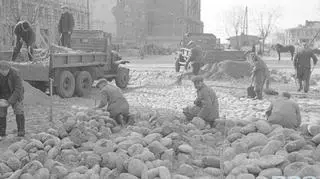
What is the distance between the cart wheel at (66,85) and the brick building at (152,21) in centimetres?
4543

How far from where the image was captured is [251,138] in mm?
6809

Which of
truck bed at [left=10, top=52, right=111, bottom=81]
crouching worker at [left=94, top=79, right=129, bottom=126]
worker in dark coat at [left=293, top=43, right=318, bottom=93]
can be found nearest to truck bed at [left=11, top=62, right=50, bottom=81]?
truck bed at [left=10, top=52, right=111, bottom=81]

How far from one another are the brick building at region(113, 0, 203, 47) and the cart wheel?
45.4m

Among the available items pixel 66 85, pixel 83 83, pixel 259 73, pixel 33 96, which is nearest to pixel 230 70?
pixel 259 73

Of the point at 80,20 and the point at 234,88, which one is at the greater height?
the point at 80,20

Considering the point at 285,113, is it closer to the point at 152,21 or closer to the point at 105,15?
the point at 105,15

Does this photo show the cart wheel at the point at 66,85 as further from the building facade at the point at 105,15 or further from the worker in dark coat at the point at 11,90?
the building facade at the point at 105,15

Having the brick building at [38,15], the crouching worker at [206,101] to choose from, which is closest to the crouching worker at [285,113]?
the crouching worker at [206,101]

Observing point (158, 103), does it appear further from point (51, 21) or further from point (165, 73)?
point (51, 21)

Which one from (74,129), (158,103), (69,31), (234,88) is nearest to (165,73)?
(234,88)

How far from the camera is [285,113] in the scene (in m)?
7.51

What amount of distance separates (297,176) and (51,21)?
120 feet

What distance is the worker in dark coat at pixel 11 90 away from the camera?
23.1 ft

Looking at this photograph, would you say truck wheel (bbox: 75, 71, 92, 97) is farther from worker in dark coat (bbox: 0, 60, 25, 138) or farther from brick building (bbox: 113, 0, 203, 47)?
brick building (bbox: 113, 0, 203, 47)
